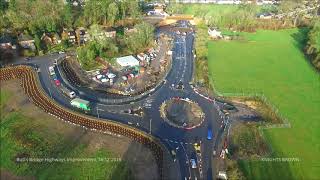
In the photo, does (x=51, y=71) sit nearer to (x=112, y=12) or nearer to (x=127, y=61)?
(x=127, y=61)

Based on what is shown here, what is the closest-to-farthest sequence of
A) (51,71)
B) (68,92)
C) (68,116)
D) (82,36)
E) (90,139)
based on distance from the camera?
(90,139), (68,116), (68,92), (51,71), (82,36)

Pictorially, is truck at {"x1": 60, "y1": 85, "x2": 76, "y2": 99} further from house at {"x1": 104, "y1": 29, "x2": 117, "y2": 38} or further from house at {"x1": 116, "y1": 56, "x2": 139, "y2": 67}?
house at {"x1": 104, "y1": 29, "x2": 117, "y2": 38}

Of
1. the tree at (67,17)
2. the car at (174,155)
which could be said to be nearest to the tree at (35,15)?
the tree at (67,17)

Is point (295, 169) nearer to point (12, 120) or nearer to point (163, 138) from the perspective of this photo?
point (163, 138)

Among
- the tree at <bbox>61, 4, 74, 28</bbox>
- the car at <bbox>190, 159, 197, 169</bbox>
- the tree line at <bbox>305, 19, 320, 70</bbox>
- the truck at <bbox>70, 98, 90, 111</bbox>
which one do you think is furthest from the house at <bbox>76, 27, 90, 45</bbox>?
the tree line at <bbox>305, 19, 320, 70</bbox>

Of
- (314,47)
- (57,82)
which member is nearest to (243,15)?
(314,47)

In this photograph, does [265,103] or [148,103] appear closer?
[148,103]
